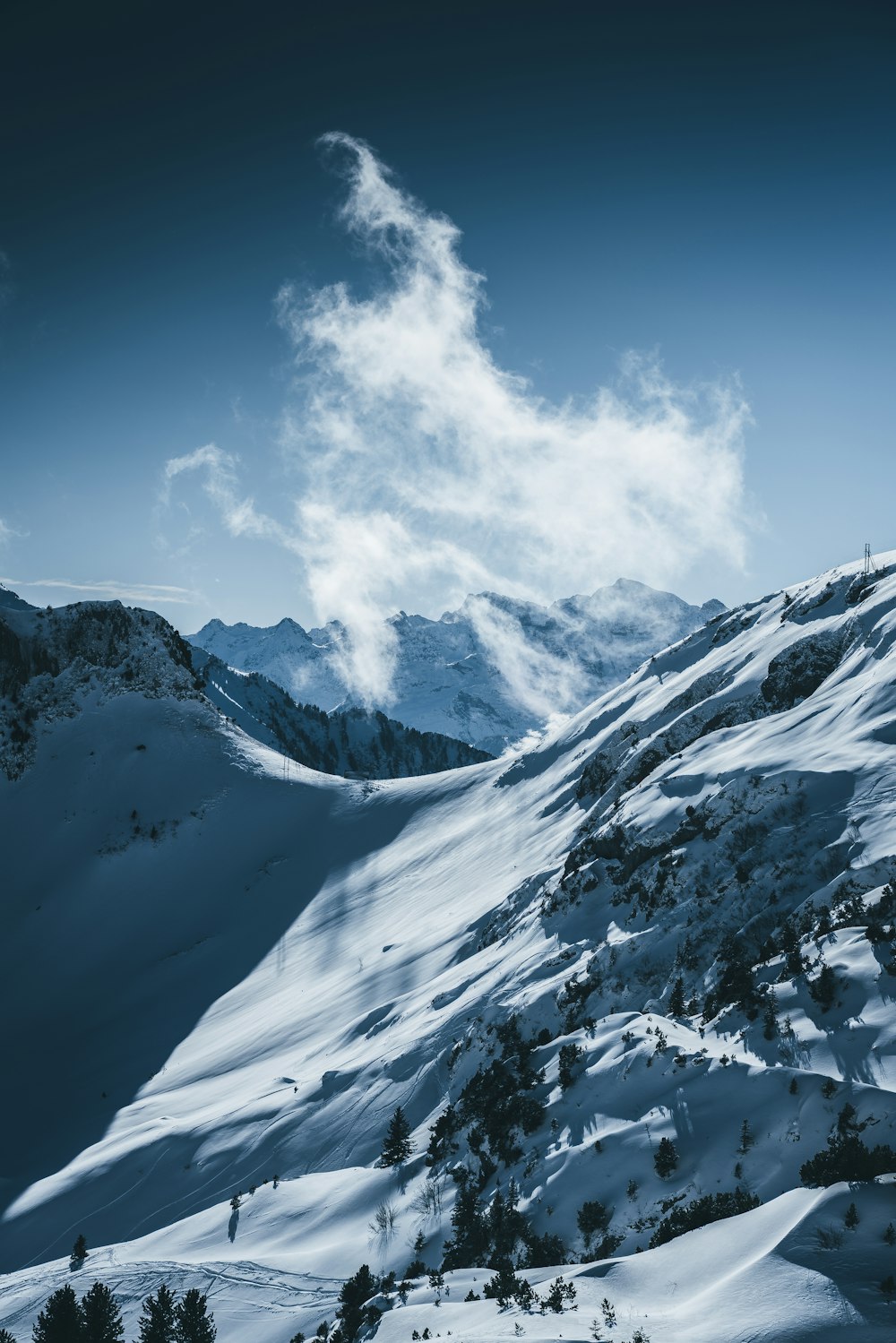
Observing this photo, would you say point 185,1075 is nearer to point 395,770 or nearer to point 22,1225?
point 22,1225

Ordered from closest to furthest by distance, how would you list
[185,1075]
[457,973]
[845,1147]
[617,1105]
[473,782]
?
[845,1147], [617,1105], [457,973], [185,1075], [473,782]

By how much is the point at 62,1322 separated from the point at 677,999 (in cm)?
1972

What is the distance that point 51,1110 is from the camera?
54531 mm

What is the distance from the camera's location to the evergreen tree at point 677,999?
22.9 meters

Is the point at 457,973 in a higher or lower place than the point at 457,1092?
higher

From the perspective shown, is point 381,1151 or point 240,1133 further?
point 240,1133

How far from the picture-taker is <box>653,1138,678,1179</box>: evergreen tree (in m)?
17.0

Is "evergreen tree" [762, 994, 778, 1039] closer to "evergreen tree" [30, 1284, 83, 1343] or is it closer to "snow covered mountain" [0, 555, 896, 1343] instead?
"snow covered mountain" [0, 555, 896, 1343]

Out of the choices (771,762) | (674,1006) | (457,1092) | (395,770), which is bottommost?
(457,1092)

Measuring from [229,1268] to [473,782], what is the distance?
6610 centimetres

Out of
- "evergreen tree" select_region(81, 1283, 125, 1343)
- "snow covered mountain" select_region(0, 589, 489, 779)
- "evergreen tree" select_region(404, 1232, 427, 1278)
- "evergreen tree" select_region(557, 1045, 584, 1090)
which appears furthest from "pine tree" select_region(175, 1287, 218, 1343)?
"snow covered mountain" select_region(0, 589, 489, 779)

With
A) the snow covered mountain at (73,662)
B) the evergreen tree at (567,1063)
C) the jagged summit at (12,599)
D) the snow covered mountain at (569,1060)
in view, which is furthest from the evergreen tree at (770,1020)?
the jagged summit at (12,599)

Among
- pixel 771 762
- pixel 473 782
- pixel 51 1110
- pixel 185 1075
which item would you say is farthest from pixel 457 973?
pixel 473 782

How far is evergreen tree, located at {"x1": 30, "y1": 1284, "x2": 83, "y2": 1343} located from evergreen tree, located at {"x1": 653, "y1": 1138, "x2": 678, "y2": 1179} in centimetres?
1640
